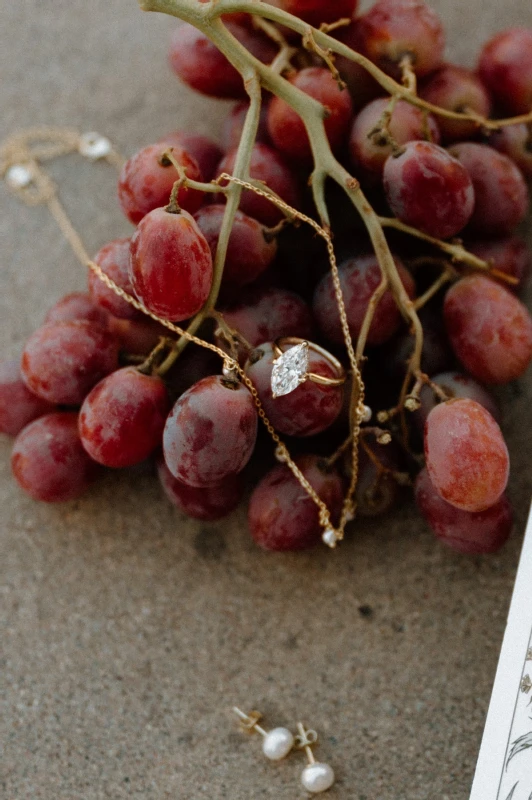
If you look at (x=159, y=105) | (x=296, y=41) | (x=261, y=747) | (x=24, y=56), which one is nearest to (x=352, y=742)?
(x=261, y=747)

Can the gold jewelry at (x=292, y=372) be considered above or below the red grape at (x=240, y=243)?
below

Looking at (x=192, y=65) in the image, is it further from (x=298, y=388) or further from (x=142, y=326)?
(x=298, y=388)

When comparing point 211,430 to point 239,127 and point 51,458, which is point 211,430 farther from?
point 239,127

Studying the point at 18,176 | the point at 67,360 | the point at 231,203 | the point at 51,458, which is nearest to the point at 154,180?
the point at 231,203

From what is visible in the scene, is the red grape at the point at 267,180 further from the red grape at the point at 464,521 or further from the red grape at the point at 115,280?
the red grape at the point at 464,521

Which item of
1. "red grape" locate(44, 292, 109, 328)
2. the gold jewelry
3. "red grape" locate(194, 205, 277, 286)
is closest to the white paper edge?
the gold jewelry

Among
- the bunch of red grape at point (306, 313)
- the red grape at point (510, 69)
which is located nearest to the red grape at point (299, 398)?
the bunch of red grape at point (306, 313)

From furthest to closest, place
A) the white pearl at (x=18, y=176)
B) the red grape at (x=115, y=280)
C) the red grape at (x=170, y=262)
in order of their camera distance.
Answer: the white pearl at (x=18, y=176) < the red grape at (x=115, y=280) < the red grape at (x=170, y=262)
